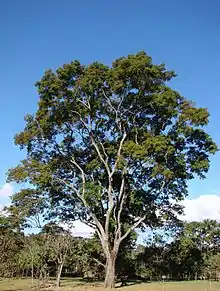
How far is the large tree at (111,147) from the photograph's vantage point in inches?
919

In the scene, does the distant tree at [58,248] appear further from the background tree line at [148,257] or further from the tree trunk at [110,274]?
the background tree line at [148,257]

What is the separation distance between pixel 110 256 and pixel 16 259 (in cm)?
1098

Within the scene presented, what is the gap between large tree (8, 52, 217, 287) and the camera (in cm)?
2334

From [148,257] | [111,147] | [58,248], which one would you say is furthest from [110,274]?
[148,257]

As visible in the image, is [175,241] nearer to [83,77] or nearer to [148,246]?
[148,246]

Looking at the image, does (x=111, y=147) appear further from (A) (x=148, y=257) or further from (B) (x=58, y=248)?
(A) (x=148, y=257)

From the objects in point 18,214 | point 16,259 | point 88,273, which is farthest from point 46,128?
point 88,273

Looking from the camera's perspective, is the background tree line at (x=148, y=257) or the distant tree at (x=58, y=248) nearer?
the distant tree at (x=58, y=248)

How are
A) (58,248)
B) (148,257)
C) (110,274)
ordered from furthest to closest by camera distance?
1. (148,257)
2. (110,274)
3. (58,248)

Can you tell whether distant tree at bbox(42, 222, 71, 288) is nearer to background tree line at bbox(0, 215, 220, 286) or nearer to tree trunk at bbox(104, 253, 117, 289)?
tree trunk at bbox(104, 253, 117, 289)

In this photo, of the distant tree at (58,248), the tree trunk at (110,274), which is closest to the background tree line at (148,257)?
the distant tree at (58,248)

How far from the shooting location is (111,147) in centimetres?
2548

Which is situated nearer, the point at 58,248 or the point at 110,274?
the point at 58,248

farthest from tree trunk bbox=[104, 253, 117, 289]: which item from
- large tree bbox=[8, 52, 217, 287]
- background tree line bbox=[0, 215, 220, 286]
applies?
background tree line bbox=[0, 215, 220, 286]
